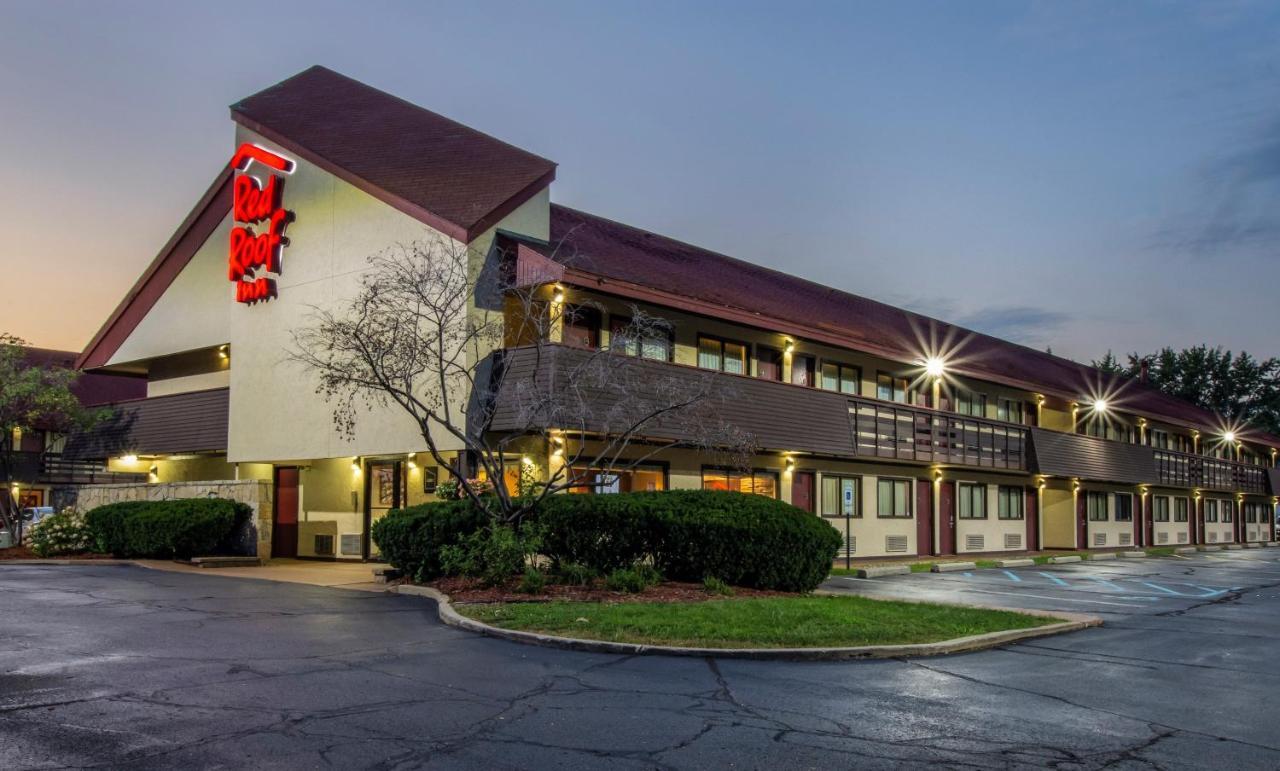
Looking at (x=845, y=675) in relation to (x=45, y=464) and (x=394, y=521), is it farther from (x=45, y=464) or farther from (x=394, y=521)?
(x=45, y=464)

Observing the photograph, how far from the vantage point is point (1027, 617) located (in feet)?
49.1

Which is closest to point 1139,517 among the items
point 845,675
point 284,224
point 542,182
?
point 542,182

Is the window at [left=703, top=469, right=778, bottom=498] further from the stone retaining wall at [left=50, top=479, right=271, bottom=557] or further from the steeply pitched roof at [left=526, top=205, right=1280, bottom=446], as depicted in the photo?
the stone retaining wall at [left=50, top=479, right=271, bottom=557]

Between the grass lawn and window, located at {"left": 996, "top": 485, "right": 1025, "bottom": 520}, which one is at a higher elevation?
window, located at {"left": 996, "top": 485, "right": 1025, "bottom": 520}

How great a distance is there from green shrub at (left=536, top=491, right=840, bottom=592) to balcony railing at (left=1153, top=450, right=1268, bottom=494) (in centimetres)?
3563

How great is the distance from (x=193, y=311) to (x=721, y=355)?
1477cm

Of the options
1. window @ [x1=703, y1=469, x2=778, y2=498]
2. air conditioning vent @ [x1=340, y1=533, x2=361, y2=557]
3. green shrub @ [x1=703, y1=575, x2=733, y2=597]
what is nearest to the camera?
green shrub @ [x1=703, y1=575, x2=733, y2=597]

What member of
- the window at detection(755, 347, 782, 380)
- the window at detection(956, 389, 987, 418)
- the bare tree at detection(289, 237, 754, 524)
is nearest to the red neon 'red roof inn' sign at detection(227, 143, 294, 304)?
the bare tree at detection(289, 237, 754, 524)

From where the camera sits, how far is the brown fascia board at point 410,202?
21.5 m

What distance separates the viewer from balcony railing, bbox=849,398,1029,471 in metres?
29.7

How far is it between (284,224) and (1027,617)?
1956cm

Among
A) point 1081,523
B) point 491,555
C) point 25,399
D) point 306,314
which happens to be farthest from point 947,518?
point 25,399

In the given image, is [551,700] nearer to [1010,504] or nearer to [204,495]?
[204,495]

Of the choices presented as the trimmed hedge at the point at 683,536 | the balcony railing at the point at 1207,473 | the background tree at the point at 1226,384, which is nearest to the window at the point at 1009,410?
the balcony railing at the point at 1207,473
